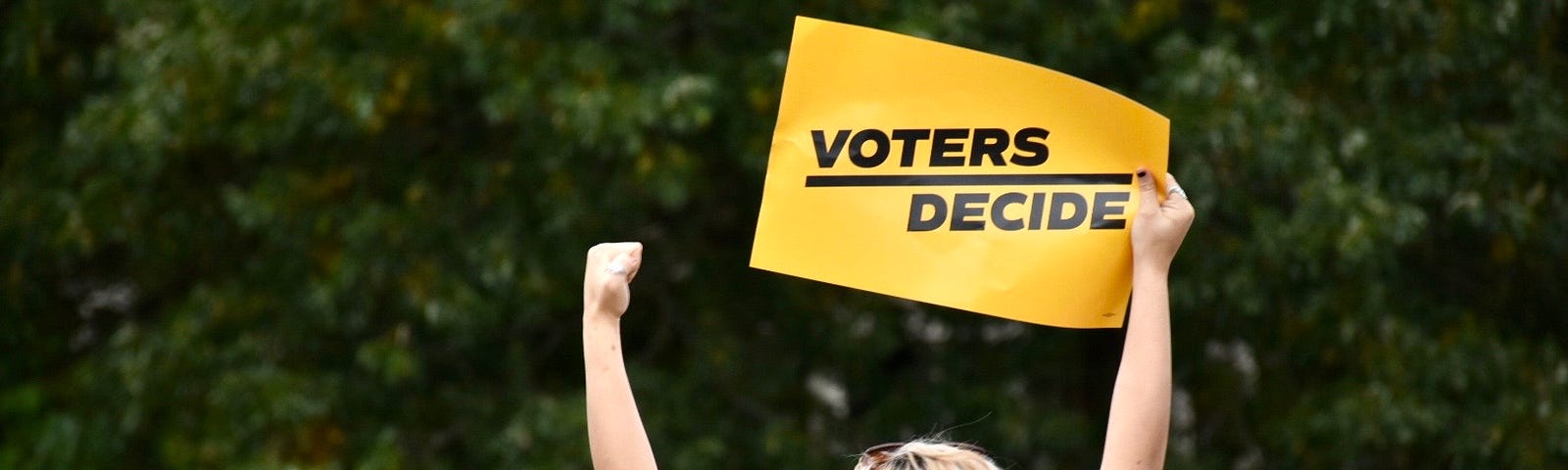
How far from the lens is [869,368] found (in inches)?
291

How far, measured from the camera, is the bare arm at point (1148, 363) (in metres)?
1.77

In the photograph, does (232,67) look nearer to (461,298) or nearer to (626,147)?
(461,298)

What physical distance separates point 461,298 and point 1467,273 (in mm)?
3701

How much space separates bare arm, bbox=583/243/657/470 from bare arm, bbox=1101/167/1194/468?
1.51ft

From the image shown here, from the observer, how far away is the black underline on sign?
207cm

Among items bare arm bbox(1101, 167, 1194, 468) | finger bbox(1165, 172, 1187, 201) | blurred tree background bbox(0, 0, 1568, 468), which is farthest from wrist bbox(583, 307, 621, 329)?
blurred tree background bbox(0, 0, 1568, 468)

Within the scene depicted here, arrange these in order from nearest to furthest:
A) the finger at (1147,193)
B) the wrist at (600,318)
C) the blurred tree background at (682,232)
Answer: the wrist at (600,318)
the finger at (1147,193)
the blurred tree background at (682,232)

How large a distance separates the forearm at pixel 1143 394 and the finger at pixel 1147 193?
0.15 meters

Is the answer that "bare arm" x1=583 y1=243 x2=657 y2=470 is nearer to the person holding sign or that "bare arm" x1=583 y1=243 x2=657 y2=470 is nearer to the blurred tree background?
the person holding sign

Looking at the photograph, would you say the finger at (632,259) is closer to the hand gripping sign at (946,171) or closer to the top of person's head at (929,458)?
the hand gripping sign at (946,171)

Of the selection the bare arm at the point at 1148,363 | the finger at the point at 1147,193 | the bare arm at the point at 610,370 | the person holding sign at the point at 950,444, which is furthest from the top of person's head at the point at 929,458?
the finger at the point at 1147,193

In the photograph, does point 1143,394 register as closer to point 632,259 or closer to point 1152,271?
point 1152,271

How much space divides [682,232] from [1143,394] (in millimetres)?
5219

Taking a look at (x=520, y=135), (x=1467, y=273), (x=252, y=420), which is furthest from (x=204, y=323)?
(x=1467, y=273)
